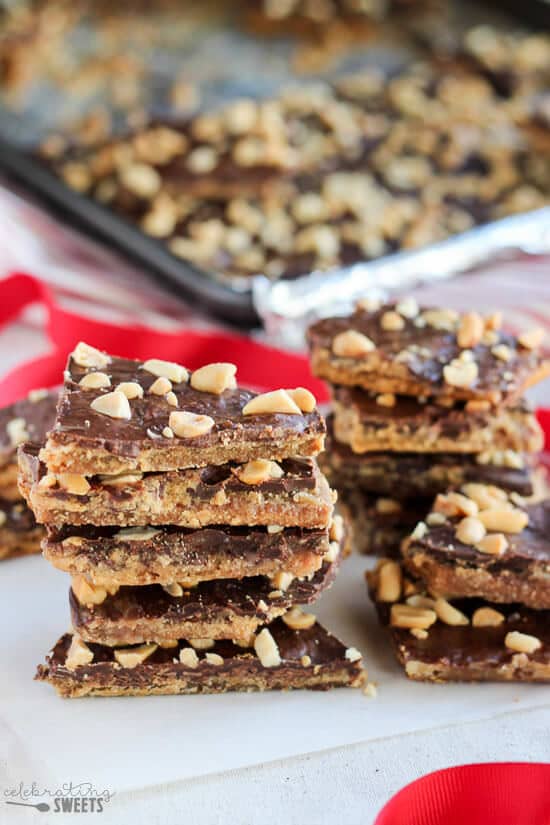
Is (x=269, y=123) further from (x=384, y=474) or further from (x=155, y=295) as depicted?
(x=384, y=474)

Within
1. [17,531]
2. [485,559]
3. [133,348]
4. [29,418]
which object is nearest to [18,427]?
[29,418]

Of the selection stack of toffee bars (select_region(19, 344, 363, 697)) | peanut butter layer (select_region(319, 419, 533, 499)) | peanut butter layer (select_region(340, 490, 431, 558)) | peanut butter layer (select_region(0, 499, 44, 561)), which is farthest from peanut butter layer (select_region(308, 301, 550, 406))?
peanut butter layer (select_region(0, 499, 44, 561))

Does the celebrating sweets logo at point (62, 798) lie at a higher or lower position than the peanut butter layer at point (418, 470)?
lower

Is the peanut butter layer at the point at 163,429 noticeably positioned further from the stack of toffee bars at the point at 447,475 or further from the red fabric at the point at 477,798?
the red fabric at the point at 477,798

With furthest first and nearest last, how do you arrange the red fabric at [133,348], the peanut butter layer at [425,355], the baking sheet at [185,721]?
the red fabric at [133,348]
the peanut butter layer at [425,355]
the baking sheet at [185,721]

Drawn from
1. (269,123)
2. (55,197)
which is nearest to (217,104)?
(269,123)

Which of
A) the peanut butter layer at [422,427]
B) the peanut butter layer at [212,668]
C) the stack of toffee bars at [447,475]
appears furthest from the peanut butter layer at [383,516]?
the peanut butter layer at [212,668]

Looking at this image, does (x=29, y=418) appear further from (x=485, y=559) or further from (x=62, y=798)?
(x=485, y=559)

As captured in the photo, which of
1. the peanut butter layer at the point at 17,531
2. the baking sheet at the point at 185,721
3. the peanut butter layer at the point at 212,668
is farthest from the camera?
the peanut butter layer at the point at 17,531
